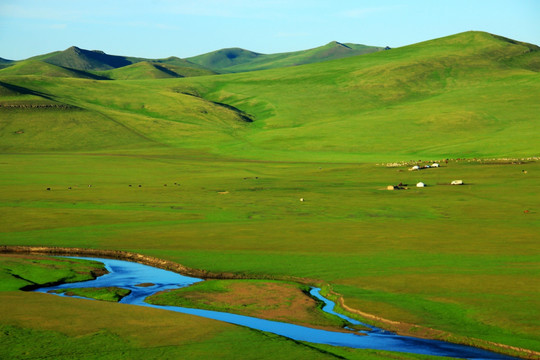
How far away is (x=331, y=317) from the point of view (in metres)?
24.1

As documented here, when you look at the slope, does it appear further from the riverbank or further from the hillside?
the riverbank

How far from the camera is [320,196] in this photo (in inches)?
2393

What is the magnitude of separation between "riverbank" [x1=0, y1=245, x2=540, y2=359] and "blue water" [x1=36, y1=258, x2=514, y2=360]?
1.00ft

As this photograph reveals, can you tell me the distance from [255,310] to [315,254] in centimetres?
1018

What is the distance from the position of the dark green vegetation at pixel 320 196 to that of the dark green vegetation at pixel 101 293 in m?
5.84

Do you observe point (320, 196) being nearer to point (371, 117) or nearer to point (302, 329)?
point (302, 329)

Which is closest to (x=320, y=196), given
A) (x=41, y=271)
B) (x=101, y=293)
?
(x=41, y=271)

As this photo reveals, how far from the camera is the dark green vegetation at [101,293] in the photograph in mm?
26953

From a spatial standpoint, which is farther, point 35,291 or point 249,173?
point 249,173

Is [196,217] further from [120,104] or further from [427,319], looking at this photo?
[120,104]

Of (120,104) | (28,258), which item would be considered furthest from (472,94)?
(28,258)

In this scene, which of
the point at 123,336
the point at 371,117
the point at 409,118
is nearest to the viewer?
the point at 123,336

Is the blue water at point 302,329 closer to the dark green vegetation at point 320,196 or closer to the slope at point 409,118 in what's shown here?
the dark green vegetation at point 320,196

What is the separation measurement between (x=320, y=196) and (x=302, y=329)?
125ft
